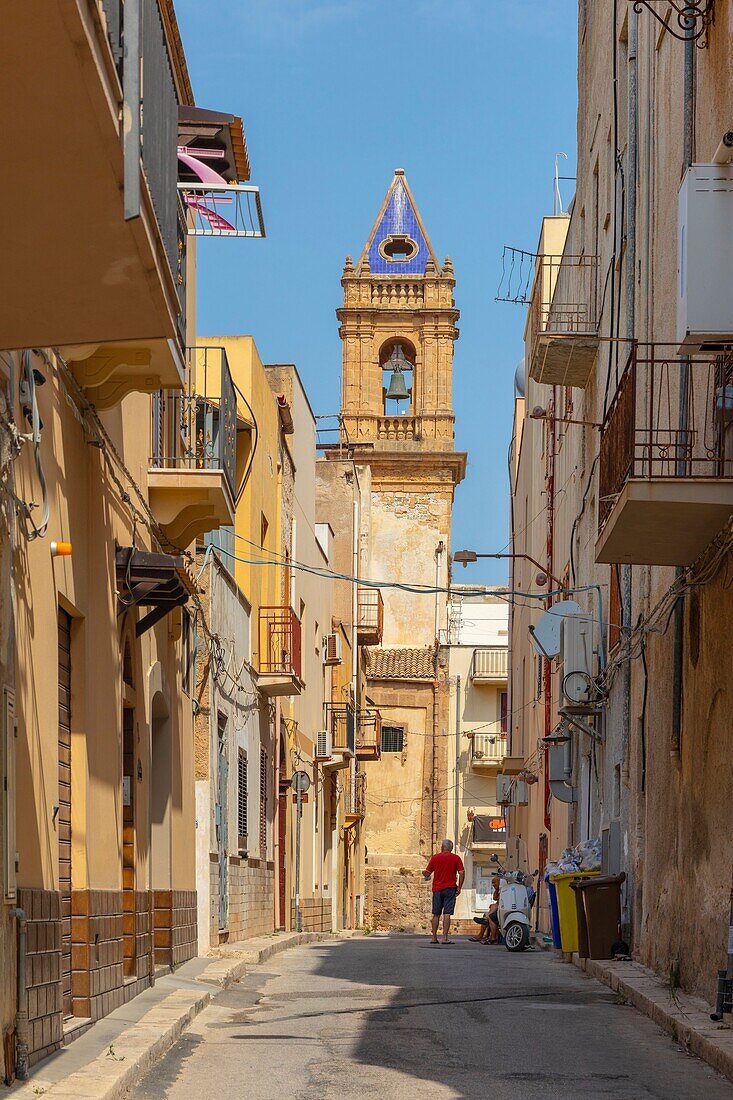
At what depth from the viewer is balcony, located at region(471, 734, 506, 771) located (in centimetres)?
5956

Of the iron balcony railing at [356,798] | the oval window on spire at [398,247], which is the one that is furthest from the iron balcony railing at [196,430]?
the oval window on spire at [398,247]

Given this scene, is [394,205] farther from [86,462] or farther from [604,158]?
[86,462]

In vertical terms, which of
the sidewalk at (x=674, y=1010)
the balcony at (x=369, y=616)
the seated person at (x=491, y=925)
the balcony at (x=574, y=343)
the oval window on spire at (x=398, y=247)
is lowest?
the seated person at (x=491, y=925)

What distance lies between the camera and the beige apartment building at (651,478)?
12000 millimetres

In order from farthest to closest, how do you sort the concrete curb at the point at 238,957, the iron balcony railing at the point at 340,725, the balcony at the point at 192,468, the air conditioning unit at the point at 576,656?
1. the iron balcony railing at the point at 340,725
2. the air conditioning unit at the point at 576,656
3. the concrete curb at the point at 238,957
4. the balcony at the point at 192,468

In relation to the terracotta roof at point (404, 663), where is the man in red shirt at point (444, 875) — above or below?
below

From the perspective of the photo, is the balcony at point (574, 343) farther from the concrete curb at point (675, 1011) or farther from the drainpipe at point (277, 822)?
the concrete curb at point (675, 1011)

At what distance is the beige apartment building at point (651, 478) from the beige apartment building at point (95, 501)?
3464 millimetres

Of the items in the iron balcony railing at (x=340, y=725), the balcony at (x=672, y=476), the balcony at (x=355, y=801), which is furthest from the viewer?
the balcony at (x=355, y=801)

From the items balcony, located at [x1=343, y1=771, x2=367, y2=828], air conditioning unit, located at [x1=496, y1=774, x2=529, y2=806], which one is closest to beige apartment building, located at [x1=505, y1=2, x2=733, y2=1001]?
air conditioning unit, located at [x1=496, y1=774, x2=529, y2=806]

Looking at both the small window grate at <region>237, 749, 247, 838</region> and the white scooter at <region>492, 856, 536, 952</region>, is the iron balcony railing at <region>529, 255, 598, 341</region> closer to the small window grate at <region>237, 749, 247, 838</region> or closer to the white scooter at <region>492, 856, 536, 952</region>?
the small window grate at <region>237, 749, 247, 838</region>

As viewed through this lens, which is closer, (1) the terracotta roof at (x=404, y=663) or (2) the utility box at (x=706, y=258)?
(2) the utility box at (x=706, y=258)

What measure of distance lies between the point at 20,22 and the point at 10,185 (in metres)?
1.40

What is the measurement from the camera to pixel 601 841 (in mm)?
21312
